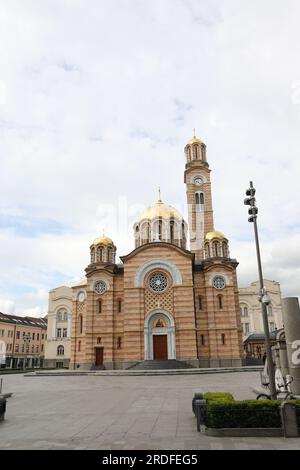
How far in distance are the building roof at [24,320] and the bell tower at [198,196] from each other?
3717 centimetres

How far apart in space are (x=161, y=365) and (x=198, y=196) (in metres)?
22.3

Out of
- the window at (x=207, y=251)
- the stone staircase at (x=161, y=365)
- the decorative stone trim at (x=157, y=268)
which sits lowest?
the stone staircase at (x=161, y=365)

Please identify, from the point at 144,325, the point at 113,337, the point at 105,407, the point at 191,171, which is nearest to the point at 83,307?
the point at 113,337

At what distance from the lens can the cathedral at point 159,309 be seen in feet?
123

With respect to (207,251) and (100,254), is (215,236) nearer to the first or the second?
(207,251)

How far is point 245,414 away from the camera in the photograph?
877 centimetres

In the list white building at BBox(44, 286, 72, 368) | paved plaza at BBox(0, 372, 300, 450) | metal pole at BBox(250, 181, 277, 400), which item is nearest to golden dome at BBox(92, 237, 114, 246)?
white building at BBox(44, 286, 72, 368)

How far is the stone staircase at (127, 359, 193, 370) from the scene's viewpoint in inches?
1373

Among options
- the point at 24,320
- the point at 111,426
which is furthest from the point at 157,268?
the point at 24,320

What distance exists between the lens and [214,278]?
39.5 meters

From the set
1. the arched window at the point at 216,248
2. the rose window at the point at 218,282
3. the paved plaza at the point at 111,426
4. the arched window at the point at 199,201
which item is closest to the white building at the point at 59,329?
the arched window at the point at 199,201

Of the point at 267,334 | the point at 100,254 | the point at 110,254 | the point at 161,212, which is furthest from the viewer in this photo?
the point at 161,212

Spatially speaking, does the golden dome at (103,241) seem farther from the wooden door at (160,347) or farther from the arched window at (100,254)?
the wooden door at (160,347)

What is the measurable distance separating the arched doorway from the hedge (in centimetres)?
2920
